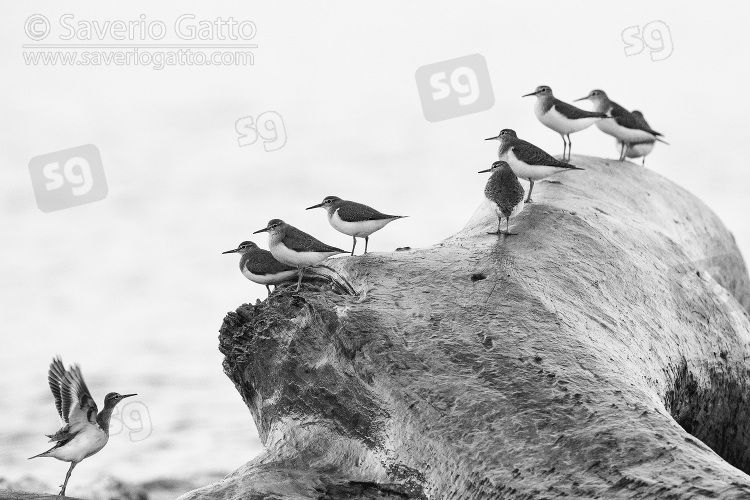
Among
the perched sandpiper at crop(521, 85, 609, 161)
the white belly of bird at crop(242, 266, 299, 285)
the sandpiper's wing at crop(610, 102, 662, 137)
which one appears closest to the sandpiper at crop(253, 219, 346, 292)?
the white belly of bird at crop(242, 266, 299, 285)

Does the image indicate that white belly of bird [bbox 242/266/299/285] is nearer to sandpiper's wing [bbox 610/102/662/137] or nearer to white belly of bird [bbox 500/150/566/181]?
white belly of bird [bbox 500/150/566/181]

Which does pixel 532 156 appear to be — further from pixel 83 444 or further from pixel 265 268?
pixel 83 444

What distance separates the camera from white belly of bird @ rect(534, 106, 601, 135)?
36.9 ft

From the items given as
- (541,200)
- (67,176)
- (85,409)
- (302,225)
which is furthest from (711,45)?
(85,409)

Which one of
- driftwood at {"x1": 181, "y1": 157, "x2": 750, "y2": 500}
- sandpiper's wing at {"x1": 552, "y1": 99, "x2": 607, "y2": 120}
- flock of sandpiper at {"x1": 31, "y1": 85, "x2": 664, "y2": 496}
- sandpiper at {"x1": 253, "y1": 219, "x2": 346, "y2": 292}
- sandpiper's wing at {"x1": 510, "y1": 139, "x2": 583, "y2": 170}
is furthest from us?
sandpiper's wing at {"x1": 552, "y1": 99, "x2": 607, "y2": 120}

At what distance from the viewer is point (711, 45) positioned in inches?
987

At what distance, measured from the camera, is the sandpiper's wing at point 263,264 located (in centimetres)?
789

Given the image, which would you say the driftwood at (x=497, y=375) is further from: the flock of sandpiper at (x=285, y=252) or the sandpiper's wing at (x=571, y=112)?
the sandpiper's wing at (x=571, y=112)

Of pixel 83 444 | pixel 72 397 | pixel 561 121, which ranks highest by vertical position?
pixel 561 121

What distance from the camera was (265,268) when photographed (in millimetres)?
7938

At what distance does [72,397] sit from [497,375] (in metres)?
3.48

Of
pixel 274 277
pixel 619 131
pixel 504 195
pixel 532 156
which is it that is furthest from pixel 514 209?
pixel 619 131

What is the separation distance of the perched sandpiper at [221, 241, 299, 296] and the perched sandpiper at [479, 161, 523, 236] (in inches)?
57.7

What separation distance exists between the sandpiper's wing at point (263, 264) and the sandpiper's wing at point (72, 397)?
4.75ft
